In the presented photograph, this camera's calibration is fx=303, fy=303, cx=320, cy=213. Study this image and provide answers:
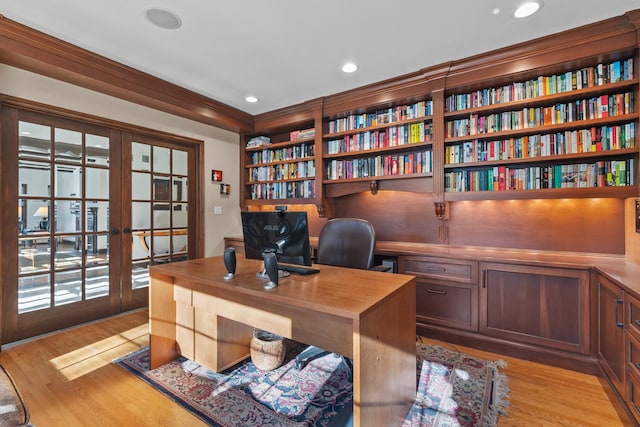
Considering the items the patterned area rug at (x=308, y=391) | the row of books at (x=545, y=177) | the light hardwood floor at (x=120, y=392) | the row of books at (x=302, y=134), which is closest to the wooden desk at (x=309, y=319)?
the patterned area rug at (x=308, y=391)

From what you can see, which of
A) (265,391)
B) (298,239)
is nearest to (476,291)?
(298,239)

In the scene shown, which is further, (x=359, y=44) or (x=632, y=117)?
(x=359, y=44)

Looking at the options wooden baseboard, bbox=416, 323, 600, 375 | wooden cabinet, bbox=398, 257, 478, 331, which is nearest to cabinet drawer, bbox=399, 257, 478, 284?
wooden cabinet, bbox=398, 257, 478, 331

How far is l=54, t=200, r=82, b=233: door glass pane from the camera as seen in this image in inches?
110

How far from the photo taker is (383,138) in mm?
3170

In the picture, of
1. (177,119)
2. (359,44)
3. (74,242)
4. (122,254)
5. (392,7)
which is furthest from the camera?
(177,119)

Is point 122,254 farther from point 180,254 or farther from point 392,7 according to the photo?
point 392,7

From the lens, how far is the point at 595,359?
2.04m

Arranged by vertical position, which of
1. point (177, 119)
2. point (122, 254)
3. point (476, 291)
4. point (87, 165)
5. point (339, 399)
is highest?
point (177, 119)

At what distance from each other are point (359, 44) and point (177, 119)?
2.38 metres

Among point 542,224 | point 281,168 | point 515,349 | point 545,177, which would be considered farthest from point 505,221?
point 281,168

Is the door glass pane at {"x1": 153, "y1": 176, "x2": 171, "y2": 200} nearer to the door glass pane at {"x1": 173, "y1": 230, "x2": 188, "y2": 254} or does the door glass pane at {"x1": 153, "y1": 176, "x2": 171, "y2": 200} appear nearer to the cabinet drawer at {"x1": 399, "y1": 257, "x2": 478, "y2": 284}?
the door glass pane at {"x1": 173, "y1": 230, "x2": 188, "y2": 254}

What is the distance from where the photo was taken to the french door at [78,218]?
2537 millimetres

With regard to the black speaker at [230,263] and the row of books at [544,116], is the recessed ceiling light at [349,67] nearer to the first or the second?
the row of books at [544,116]
